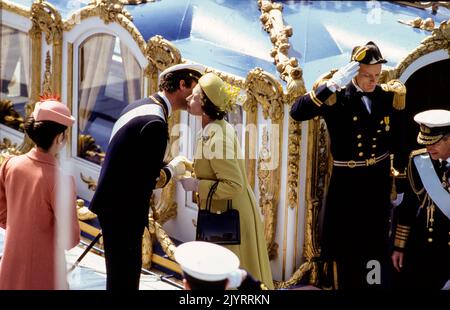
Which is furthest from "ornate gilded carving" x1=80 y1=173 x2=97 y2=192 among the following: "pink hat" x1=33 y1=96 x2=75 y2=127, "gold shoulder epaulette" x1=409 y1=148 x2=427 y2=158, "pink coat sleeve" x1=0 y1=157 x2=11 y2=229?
"pink hat" x1=33 y1=96 x2=75 y2=127

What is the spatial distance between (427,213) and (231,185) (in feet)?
4.08

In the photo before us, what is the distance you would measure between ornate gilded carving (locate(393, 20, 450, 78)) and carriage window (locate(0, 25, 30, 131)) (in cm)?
352

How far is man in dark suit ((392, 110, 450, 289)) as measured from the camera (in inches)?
273

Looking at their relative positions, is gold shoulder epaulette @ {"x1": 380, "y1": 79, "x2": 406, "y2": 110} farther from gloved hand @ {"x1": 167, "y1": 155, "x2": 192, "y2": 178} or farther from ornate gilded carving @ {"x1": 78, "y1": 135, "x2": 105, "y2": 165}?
ornate gilded carving @ {"x1": 78, "y1": 135, "x2": 105, "y2": 165}

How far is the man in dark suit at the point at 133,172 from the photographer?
6.48m

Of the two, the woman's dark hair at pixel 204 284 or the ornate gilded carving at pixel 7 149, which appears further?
the ornate gilded carving at pixel 7 149

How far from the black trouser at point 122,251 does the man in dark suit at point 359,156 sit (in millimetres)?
1319

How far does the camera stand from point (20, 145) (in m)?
9.84

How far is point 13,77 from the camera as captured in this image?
33.4ft

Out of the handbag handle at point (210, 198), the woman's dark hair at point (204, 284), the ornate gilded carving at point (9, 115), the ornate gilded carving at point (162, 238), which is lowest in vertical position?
the ornate gilded carving at point (162, 238)

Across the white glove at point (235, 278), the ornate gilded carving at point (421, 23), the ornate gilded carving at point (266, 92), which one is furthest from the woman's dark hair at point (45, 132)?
the ornate gilded carving at point (421, 23)

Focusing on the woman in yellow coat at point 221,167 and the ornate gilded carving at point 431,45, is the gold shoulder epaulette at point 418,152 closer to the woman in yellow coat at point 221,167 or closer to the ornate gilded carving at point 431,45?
the ornate gilded carving at point 431,45
